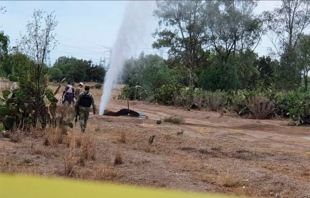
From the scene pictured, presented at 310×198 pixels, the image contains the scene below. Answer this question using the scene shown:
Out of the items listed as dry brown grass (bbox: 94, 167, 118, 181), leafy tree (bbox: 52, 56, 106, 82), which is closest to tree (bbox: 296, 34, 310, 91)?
leafy tree (bbox: 52, 56, 106, 82)

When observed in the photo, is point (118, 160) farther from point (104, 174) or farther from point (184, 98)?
point (184, 98)

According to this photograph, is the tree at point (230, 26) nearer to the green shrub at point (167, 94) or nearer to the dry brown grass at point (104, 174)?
the green shrub at point (167, 94)

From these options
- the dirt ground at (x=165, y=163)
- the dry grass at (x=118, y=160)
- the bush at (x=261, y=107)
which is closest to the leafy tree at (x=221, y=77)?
the bush at (x=261, y=107)

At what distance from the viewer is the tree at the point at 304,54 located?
156 feet

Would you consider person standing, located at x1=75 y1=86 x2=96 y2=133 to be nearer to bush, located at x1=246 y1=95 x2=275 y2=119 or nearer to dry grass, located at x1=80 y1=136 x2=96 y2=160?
dry grass, located at x1=80 y1=136 x2=96 y2=160

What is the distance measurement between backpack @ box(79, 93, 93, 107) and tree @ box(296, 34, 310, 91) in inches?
1409

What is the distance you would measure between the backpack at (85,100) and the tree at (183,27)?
114ft

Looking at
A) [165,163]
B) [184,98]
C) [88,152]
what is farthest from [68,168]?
[184,98]

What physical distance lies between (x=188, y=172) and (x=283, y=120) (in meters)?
20.8

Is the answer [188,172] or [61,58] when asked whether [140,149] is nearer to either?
[188,172]

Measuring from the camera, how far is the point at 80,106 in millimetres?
15359

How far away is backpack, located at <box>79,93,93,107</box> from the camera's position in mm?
15242

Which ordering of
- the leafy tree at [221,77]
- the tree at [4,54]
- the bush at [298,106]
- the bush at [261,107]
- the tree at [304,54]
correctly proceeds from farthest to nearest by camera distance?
the leafy tree at [221,77] < the tree at [304,54] < the bush at [261,107] < the bush at [298,106] < the tree at [4,54]

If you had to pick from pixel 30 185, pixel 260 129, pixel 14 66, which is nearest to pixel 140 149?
pixel 14 66
